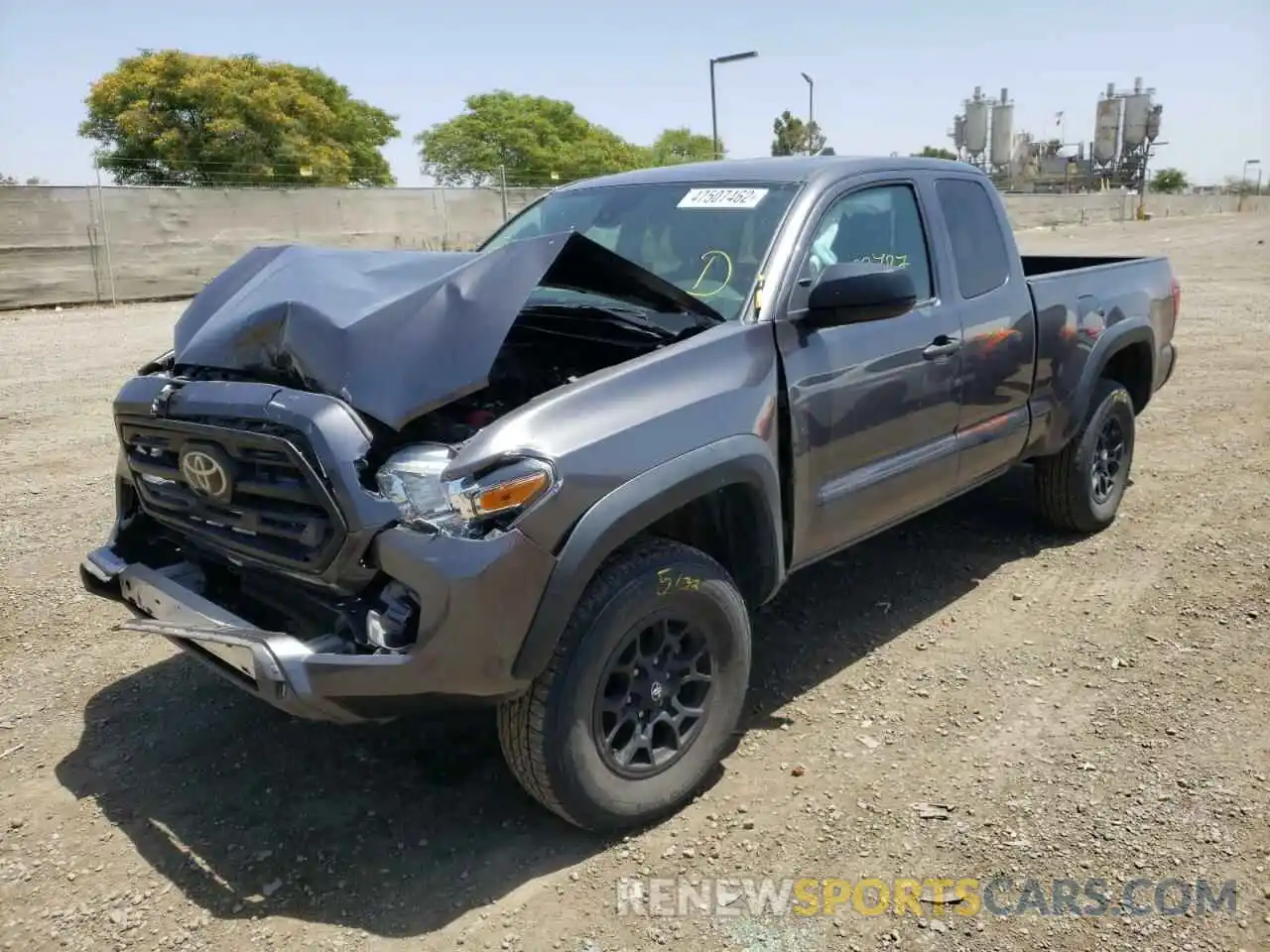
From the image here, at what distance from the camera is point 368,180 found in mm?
48281

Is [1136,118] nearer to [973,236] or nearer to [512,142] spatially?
[512,142]

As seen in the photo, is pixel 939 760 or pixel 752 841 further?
pixel 939 760

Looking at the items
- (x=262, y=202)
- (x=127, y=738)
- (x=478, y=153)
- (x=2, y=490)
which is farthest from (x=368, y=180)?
(x=127, y=738)

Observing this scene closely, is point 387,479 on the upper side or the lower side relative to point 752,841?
upper

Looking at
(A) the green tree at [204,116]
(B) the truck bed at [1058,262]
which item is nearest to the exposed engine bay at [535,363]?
(B) the truck bed at [1058,262]

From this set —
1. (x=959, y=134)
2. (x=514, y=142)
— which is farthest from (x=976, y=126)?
(x=514, y=142)

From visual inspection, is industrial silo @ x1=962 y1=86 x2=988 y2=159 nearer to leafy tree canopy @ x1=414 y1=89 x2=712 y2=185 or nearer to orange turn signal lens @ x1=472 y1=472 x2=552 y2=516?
leafy tree canopy @ x1=414 y1=89 x2=712 y2=185

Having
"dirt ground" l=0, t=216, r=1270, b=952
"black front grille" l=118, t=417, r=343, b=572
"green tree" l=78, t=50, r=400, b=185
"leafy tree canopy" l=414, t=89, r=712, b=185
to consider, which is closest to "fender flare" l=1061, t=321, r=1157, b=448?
"dirt ground" l=0, t=216, r=1270, b=952

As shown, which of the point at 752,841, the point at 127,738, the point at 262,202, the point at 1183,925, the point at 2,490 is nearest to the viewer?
the point at 1183,925

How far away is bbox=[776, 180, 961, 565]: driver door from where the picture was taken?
11.4ft

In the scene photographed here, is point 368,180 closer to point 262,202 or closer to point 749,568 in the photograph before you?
point 262,202

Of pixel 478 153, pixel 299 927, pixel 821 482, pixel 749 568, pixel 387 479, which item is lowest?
pixel 299 927

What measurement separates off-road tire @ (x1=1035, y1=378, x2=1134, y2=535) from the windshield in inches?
95.1

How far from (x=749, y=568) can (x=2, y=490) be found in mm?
5265
